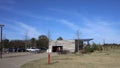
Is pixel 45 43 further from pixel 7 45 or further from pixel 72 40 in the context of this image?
pixel 72 40

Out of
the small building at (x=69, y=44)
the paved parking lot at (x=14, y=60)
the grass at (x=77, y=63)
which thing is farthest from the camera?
the small building at (x=69, y=44)

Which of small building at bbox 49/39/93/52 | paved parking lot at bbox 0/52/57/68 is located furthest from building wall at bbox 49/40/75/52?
paved parking lot at bbox 0/52/57/68

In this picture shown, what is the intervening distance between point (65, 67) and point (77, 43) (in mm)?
60419

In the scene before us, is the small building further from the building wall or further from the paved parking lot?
the paved parking lot

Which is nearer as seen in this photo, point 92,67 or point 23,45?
point 92,67

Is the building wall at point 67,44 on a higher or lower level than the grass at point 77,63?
higher

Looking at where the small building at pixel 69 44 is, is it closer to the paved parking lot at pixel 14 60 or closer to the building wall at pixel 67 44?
the building wall at pixel 67 44

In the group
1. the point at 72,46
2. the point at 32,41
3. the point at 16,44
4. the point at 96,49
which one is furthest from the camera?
Result: the point at 32,41

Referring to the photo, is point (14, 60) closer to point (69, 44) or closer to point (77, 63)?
point (77, 63)

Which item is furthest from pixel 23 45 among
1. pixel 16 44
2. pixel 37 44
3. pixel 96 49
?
pixel 96 49

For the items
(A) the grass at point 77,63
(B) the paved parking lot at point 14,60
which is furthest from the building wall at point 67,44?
(A) the grass at point 77,63

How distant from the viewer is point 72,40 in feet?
264

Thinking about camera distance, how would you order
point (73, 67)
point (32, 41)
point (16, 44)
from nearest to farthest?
point (73, 67)
point (16, 44)
point (32, 41)

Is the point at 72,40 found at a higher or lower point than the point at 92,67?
higher
